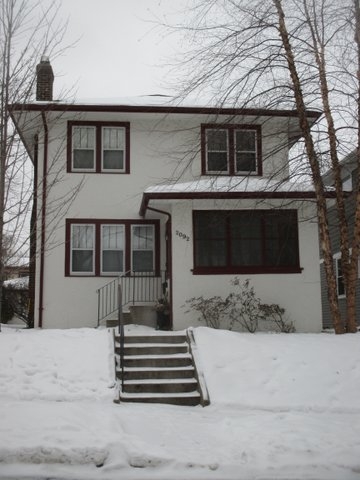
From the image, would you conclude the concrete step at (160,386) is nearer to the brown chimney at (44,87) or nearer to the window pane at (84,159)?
the window pane at (84,159)

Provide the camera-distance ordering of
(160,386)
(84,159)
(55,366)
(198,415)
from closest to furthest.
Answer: (198,415), (160,386), (55,366), (84,159)

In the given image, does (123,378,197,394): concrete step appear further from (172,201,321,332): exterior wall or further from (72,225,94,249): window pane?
(72,225,94,249): window pane

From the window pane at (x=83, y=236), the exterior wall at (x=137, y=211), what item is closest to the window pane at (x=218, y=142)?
the exterior wall at (x=137, y=211)

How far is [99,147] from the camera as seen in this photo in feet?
54.3

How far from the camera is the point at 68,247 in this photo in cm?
1595

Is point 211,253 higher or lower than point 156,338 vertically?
higher

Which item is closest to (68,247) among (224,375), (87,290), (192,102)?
(87,290)

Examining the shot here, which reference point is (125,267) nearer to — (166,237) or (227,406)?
(166,237)

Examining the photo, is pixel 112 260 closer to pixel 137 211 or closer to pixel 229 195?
pixel 137 211

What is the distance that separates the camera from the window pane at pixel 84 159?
16422 millimetres

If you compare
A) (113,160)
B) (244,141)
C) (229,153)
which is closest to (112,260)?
(113,160)

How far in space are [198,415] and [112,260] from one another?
7.96m

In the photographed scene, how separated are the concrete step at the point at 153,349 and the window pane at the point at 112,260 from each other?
15.4ft

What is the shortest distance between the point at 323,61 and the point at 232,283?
19.2 feet
